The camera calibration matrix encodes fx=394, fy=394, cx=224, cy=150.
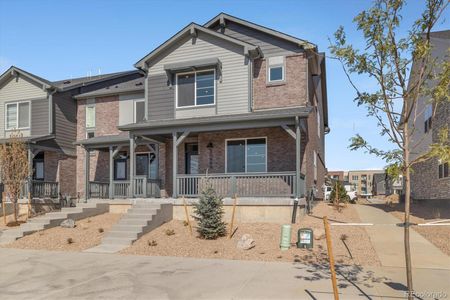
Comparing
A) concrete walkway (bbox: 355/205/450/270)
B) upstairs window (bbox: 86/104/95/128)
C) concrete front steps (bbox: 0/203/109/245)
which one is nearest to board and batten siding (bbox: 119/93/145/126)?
upstairs window (bbox: 86/104/95/128)

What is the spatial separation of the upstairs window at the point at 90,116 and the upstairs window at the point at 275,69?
11393mm

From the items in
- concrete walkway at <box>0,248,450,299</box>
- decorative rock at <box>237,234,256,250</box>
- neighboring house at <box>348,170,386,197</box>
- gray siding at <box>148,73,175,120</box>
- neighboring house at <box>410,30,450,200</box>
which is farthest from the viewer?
neighboring house at <box>348,170,386,197</box>

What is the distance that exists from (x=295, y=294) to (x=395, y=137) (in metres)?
3.39

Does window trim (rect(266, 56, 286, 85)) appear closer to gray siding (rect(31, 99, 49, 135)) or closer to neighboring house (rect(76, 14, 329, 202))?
neighboring house (rect(76, 14, 329, 202))

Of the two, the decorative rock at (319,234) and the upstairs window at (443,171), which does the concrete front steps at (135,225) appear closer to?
the decorative rock at (319,234)

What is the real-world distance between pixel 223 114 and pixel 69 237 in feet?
27.0

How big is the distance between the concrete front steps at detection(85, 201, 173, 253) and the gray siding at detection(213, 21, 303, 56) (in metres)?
8.50

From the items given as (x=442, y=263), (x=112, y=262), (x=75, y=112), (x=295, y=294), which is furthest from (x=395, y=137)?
(x=75, y=112)

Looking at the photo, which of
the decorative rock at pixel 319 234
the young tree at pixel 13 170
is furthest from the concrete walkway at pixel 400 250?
the young tree at pixel 13 170

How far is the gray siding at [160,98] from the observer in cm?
1914

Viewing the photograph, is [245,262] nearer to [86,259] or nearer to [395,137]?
[86,259]

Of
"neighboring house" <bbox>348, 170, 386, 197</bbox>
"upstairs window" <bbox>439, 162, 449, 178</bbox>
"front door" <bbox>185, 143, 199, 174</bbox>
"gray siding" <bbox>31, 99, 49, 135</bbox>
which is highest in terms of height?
"gray siding" <bbox>31, 99, 49, 135</bbox>

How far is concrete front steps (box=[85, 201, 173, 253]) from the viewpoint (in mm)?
13173

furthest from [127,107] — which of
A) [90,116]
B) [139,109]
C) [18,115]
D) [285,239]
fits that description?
[285,239]
